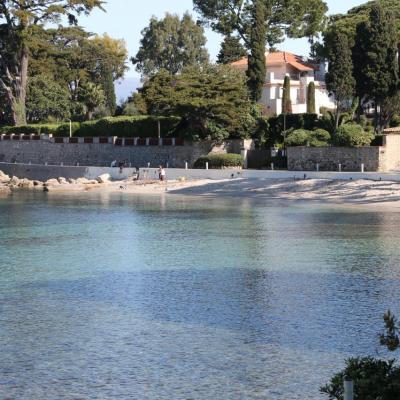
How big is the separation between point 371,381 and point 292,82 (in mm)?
84333

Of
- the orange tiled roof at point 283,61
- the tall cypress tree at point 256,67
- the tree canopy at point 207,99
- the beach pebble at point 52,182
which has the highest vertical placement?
the orange tiled roof at point 283,61

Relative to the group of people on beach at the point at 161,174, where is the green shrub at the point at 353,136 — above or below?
above

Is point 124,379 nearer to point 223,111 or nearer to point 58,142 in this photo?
point 223,111

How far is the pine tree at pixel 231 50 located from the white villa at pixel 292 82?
87 cm

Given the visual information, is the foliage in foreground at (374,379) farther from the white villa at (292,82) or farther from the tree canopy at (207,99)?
the white villa at (292,82)

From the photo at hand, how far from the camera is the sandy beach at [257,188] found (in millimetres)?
50562

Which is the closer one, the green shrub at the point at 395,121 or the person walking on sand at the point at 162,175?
the green shrub at the point at 395,121

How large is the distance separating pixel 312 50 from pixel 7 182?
4809 centimetres

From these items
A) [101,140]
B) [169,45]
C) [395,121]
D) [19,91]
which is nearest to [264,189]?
[395,121]

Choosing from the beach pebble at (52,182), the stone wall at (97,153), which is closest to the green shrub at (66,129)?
the stone wall at (97,153)

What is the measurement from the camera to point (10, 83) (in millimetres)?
87938

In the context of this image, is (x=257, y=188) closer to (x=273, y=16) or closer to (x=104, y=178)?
(x=104, y=178)

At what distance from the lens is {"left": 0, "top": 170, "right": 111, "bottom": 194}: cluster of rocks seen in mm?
68938

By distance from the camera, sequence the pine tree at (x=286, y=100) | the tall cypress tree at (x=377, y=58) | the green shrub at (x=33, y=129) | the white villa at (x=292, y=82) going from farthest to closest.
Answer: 1. the white villa at (x=292, y=82)
2. the green shrub at (x=33, y=129)
3. the pine tree at (x=286, y=100)
4. the tall cypress tree at (x=377, y=58)
